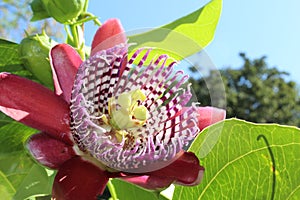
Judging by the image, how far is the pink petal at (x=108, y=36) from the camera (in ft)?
2.53

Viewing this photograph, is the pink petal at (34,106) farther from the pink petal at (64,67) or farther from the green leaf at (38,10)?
the green leaf at (38,10)

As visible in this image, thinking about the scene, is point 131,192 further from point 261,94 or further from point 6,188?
point 261,94

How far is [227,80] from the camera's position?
22.5 meters

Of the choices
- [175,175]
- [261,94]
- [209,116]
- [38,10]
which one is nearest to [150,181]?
[175,175]

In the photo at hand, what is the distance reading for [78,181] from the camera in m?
0.69

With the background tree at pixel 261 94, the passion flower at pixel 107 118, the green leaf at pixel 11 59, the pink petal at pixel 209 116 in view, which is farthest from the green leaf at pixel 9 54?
the background tree at pixel 261 94

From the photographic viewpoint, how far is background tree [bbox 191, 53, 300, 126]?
71.6ft

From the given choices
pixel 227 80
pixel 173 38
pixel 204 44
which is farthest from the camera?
pixel 227 80

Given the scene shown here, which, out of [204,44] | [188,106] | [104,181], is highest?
[204,44]

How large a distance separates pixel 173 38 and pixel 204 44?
0.57ft

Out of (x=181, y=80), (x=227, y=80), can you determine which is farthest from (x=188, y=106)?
(x=227, y=80)

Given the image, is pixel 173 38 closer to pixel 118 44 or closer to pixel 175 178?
pixel 118 44

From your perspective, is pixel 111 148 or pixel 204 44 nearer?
pixel 111 148

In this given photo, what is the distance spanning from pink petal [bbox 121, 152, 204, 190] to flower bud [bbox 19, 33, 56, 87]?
0.22 meters
